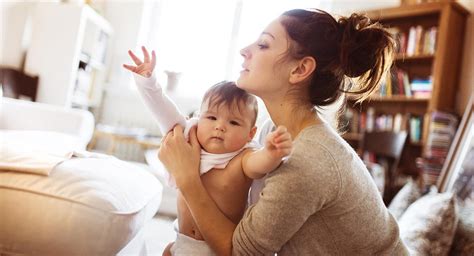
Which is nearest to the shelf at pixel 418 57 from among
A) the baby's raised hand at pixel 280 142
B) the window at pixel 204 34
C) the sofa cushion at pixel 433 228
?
the window at pixel 204 34

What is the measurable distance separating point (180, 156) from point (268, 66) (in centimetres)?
30

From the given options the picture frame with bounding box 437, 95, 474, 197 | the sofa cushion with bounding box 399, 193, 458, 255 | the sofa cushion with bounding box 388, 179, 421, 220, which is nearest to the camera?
the sofa cushion with bounding box 399, 193, 458, 255

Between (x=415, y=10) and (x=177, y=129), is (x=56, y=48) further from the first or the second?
(x=415, y=10)

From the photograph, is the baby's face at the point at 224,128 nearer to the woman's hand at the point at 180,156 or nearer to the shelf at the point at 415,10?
the woman's hand at the point at 180,156

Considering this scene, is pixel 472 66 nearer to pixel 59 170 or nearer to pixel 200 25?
pixel 200 25

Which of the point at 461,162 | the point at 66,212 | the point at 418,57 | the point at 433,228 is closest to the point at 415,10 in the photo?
the point at 418,57

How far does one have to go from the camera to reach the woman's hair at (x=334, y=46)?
98 centimetres

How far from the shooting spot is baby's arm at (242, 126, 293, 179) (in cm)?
78

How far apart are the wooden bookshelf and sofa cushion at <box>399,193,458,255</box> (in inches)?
79.4

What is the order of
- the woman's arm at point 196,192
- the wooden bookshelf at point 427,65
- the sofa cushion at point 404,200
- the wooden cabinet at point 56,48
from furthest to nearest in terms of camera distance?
the wooden cabinet at point 56,48 → the wooden bookshelf at point 427,65 → the sofa cushion at point 404,200 → the woman's arm at point 196,192

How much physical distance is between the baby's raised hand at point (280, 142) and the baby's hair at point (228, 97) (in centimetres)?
28

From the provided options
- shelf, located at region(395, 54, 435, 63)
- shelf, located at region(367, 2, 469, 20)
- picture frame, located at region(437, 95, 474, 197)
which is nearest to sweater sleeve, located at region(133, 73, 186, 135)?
picture frame, located at region(437, 95, 474, 197)

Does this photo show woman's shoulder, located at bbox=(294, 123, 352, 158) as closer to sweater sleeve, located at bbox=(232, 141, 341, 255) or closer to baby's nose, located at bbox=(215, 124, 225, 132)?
sweater sleeve, located at bbox=(232, 141, 341, 255)

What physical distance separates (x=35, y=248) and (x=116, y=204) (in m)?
0.18
